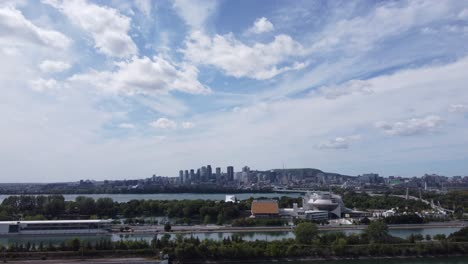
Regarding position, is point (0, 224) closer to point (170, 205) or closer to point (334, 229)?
point (170, 205)

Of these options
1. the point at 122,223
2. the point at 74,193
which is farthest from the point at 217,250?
the point at 74,193

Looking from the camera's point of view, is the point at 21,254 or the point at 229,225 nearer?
the point at 21,254

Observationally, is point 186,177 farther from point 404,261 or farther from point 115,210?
point 404,261

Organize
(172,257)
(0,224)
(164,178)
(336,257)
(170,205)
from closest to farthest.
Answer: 1. (172,257)
2. (336,257)
3. (0,224)
4. (170,205)
5. (164,178)

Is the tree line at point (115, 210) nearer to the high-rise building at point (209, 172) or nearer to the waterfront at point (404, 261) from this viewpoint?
the waterfront at point (404, 261)

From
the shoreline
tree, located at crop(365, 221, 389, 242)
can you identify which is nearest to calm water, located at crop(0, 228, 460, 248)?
tree, located at crop(365, 221, 389, 242)


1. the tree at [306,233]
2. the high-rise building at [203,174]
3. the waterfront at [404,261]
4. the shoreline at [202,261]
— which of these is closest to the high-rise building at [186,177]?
the high-rise building at [203,174]
